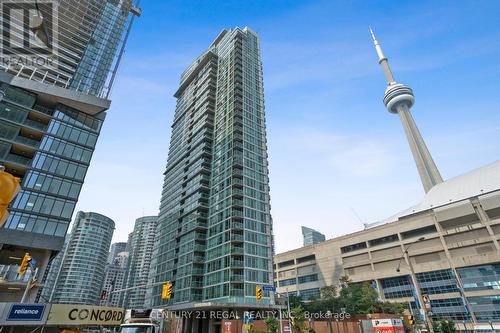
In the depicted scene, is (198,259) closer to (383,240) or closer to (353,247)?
(353,247)

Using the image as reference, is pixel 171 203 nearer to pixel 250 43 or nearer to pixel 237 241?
pixel 237 241

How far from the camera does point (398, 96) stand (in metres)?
150

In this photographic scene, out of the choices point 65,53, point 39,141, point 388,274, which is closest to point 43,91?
point 39,141

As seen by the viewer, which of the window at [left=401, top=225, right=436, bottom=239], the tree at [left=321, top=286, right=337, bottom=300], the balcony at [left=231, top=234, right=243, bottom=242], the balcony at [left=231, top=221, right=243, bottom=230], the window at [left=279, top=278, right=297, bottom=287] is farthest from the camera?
the window at [left=279, top=278, right=297, bottom=287]

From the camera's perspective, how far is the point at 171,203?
8838cm

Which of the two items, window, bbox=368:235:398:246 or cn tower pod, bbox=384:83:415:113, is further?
cn tower pod, bbox=384:83:415:113

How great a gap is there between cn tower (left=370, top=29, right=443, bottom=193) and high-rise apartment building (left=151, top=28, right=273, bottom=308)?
85.9 meters

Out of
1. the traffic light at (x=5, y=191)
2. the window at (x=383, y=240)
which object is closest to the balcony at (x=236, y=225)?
the window at (x=383, y=240)

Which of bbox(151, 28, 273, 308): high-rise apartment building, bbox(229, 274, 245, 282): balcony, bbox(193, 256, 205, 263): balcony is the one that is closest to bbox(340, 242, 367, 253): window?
bbox(151, 28, 273, 308): high-rise apartment building

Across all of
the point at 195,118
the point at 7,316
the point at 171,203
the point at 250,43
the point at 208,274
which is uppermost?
the point at 250,43

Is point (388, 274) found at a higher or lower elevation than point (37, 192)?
lower

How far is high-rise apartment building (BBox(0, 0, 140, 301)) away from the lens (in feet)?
128

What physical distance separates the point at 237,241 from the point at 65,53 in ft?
221

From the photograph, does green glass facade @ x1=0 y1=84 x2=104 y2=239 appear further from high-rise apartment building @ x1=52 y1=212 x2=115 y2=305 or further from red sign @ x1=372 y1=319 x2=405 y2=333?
high-rise apartment building @ x1=52 y1=212 x2=115 y2=305
